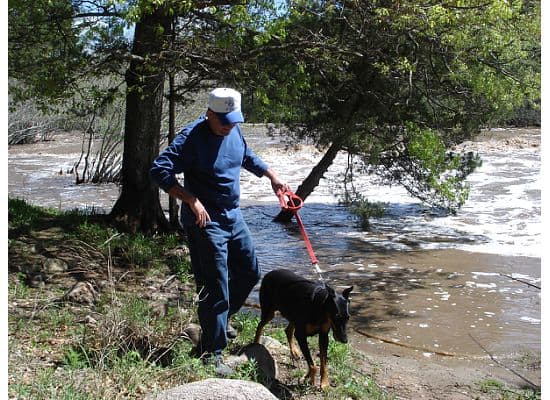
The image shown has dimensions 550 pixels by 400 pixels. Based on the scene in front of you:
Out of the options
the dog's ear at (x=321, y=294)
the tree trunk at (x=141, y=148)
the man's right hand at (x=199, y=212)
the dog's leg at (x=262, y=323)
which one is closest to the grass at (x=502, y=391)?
the dog's ear at (x=321, y=294)

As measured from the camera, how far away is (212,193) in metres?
4.87

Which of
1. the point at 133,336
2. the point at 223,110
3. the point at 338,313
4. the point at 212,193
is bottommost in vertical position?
the point at 133,336

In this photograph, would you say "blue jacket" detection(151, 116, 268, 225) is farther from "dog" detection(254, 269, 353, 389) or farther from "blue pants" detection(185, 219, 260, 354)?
"dog" detection(254, 269, 353, 389)

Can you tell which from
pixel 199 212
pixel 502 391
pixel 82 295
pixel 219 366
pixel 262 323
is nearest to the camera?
pixel 199 212

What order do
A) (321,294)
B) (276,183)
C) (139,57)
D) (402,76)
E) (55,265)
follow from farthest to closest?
1. (402,76)
2. (139,57)
3. (55,265)
4. (276,183)
5. (321,294)

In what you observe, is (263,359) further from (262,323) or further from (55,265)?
(55,265)

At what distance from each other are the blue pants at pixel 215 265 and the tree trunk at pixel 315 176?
29.9ft

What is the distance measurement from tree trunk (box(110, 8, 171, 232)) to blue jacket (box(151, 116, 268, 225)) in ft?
17.5

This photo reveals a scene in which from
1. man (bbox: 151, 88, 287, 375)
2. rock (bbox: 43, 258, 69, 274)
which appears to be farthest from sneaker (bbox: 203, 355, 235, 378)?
rock (bbox: 43, 258, 69, 274)

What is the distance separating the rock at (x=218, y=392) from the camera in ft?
12.4

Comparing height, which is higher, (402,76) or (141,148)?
(402,76)

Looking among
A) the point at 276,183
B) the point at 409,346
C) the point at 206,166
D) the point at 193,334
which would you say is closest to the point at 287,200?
the point at 276,183

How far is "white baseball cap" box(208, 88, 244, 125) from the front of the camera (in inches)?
183

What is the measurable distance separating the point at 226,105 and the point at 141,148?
6403mm
